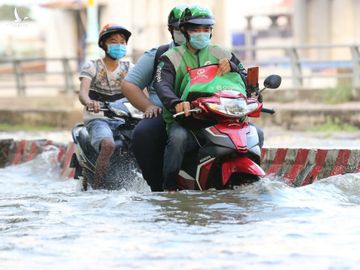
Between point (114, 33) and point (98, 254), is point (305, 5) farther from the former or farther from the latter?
point (98, 254)

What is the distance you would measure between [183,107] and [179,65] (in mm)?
523

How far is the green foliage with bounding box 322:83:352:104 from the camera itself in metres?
22.3

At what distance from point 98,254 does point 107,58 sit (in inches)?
169

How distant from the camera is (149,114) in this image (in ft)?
26.5

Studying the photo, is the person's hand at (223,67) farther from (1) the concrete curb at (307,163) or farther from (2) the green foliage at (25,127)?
(2) the green foliage at (25,127)

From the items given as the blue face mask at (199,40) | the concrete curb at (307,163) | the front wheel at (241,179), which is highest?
the blue face mask at (199,40)

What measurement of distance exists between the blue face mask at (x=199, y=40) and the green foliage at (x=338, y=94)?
1455cm

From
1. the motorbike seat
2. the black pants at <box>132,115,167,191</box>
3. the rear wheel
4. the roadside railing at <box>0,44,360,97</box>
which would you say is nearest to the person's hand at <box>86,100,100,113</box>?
the motorbike seat

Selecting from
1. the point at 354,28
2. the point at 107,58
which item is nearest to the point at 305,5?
the point at 354,28

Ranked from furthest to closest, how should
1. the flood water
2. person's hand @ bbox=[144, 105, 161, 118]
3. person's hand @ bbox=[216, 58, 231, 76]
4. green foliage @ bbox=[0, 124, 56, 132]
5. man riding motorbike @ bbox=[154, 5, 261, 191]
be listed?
green foliage @ bbox=[0, 124, 56, 132], person's hand @ bbox=[144, 105, 161, 118], person's hand @ bbox=[216, 58, 231, 76], man riding motorbike @ bbox=[154, 5, 261, 191], the flood water

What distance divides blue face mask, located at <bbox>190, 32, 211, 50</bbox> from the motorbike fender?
908mm

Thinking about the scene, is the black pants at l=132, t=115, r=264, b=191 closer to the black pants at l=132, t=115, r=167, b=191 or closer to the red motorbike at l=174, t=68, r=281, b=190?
the black pants at l=132, t=115, r=167, b=191

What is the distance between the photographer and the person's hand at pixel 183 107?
7504mm

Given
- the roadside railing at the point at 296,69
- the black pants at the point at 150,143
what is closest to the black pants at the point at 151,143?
the black pants at the point at 150,143
